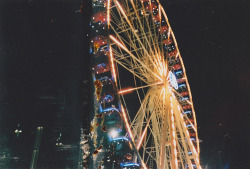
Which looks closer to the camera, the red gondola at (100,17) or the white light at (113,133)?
the white light at (113,133)

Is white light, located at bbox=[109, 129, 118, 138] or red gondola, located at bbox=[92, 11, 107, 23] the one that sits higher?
red gondola, located at bbox=[92, 11, 107, 23]

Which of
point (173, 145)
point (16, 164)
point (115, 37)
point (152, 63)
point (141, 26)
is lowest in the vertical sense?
point (16, 164)

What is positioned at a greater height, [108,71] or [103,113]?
[108,71]

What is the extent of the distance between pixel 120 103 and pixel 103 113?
1.12 metres

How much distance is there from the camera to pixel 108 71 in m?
9.69

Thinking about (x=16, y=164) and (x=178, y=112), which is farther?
(x=16, y=164)

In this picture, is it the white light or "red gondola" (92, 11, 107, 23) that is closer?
the white light

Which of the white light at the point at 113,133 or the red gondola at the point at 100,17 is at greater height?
the red gondola at the point at 100,17

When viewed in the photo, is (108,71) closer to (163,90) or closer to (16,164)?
(163,90)

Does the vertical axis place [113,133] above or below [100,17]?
below

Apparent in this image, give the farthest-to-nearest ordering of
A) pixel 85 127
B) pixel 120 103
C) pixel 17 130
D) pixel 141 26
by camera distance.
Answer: pixel 17 130
pixel 141 26
pixel 120 103
pixel 85 127

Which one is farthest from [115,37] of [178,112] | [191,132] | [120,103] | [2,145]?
[2,145]

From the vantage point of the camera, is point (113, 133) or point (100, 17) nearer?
point (113, 133)

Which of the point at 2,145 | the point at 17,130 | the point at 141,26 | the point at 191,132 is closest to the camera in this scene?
the point at 141,26
